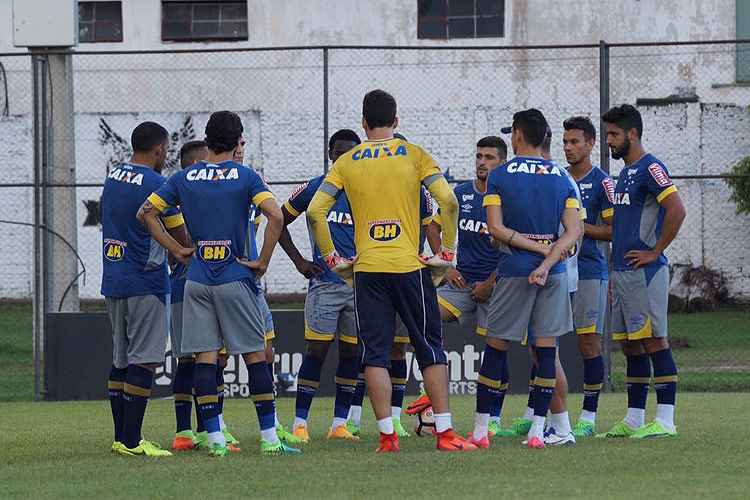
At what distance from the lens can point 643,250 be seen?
9.85 metres

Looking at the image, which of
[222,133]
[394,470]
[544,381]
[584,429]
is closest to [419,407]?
[584,429]

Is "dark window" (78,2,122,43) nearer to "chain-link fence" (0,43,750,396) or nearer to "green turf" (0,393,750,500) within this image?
"chain-link fence" (0,43,750,396)

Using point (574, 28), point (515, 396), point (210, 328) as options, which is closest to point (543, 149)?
point (210, 328)

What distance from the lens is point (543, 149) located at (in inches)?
371

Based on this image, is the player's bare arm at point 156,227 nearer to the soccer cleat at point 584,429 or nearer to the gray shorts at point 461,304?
the gray shorts at point 461,304

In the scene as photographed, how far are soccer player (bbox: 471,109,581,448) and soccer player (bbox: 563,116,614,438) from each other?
1116 mm

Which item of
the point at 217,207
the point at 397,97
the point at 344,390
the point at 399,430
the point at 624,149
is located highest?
the point at 397,97

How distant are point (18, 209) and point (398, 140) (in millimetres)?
21434

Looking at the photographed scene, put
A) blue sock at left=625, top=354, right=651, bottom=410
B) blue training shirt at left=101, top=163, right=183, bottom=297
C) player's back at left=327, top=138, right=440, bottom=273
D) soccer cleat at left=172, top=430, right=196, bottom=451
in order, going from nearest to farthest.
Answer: player's back at left=327, top=138, right=440, bottom=273
blue training shirt at left=101, top=163, right=183, bottom=297
soccer cleat at left=172, top=430, right=196, bottom=451
blue sock at left=625, top=354, right=651, bottom=410

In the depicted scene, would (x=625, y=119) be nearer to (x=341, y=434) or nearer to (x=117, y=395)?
(x=341, y=434)

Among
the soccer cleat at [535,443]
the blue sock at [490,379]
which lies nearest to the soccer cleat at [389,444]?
the blue sock at [490,379]

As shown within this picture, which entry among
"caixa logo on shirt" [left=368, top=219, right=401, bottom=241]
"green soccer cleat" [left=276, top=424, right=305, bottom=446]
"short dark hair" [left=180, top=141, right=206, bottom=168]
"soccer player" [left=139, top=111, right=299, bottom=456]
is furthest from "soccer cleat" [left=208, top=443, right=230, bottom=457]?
"short dark hair" [left=180, top=141, right=206, bottom=168]

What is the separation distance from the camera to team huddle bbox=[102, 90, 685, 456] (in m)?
9.00

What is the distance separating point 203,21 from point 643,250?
22967mm
